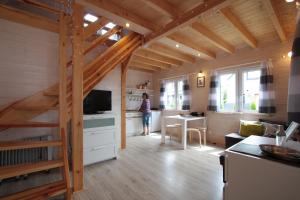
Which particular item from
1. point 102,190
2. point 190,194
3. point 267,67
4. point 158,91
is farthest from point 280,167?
point 158,91

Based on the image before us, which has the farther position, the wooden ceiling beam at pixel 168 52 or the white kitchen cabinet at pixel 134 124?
the white kitchen cabinet at pixel 134 124

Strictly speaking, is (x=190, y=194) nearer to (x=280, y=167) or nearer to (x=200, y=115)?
(x=280, y=167)

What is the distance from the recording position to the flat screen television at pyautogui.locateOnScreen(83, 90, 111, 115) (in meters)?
3.27

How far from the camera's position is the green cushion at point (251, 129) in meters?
3.26

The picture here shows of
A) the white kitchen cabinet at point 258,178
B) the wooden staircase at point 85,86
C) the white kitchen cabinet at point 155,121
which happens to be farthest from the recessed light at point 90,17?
the white kitchen cabinet at point 258,178

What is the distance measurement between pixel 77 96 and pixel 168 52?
2.86 m

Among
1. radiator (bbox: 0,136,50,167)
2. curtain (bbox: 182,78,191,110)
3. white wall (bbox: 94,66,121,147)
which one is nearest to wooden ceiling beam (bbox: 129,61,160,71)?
white wall (bbox: 94,66,121,147)

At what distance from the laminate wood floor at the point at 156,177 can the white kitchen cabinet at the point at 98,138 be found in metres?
0.16

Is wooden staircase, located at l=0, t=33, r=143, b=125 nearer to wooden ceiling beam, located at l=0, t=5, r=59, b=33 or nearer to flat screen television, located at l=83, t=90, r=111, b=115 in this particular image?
flat screen television, located at l=83, t=90, r=111, b=115

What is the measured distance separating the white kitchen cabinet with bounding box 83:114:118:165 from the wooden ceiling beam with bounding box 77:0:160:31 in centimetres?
178

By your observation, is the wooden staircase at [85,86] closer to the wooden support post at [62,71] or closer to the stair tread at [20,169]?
the wooden support post at [62,71]

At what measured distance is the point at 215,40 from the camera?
3.28 m

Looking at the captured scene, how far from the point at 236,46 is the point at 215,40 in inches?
43.2

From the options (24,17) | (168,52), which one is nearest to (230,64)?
(168,52)
